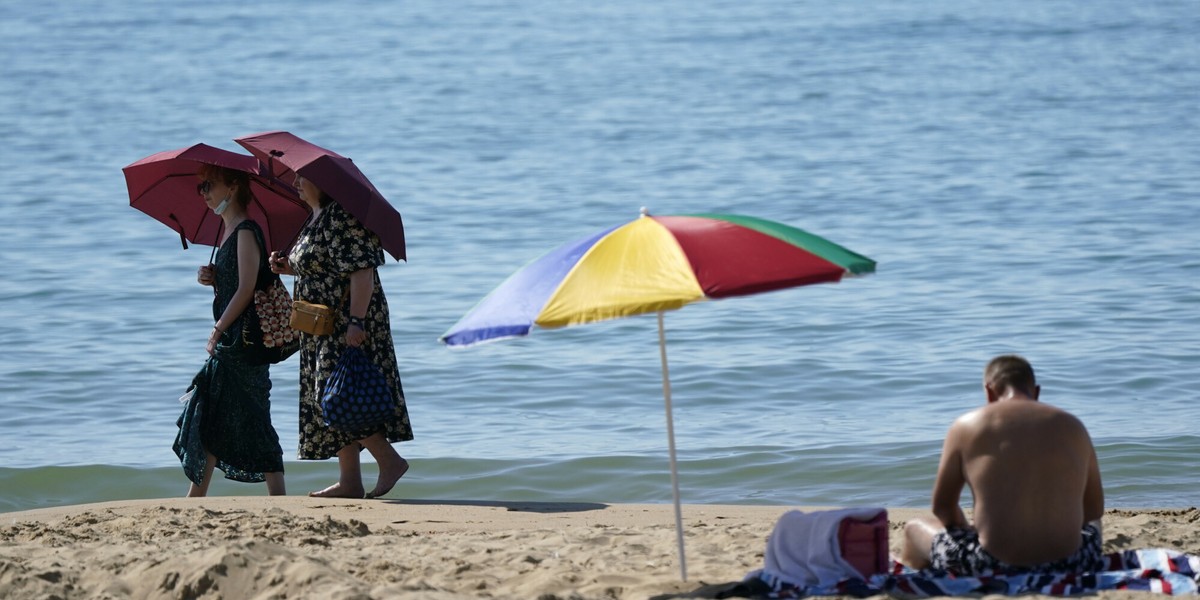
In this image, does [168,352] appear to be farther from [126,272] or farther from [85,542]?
[85,542]

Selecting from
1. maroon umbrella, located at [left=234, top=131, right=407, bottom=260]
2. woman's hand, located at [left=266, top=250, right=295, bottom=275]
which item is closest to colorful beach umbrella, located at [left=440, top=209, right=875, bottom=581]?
maroon umbrella, located at [left=234, top=131, right=407, bottom=260]

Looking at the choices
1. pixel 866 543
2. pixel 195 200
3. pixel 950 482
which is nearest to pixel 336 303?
pixel 195 200

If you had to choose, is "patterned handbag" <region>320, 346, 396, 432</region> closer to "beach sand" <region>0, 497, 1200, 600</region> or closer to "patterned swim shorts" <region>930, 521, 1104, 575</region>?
"beach sand" <region>0, 497, 1200, 600</region>

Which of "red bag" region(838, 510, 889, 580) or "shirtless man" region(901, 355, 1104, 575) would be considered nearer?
"shirtless man" region(901, 355, 1104, 575)

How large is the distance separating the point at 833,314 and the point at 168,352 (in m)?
5.76

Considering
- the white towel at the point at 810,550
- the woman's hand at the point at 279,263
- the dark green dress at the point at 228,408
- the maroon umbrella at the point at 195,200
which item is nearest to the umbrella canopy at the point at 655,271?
the white towel at the point at 810,550

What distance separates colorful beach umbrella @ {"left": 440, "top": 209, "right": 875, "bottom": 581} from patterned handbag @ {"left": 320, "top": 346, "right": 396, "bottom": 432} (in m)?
1.91

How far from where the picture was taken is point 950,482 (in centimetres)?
492

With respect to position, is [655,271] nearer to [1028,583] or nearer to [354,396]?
[1028,583]

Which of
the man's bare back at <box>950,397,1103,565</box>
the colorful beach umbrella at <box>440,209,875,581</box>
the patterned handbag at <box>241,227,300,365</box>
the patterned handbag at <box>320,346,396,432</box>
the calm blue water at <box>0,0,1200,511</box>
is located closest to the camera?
the colorful beach umbrella at <box>440,209,875,581</box>

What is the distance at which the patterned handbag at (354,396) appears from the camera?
6.78 meters

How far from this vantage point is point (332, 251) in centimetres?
683

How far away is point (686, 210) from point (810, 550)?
13637 millimetres

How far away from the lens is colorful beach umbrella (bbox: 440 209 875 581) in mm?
4582
